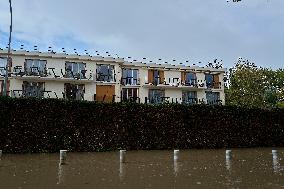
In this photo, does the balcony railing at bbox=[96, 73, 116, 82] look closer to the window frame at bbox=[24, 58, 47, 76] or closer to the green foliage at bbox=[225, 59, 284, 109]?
the window frame at bbox=[24, 58, 47, 76]

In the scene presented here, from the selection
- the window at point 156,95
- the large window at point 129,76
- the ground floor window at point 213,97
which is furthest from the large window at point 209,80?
the large window at point 129,76

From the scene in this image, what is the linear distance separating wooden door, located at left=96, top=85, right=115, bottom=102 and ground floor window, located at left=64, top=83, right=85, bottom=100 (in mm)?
1946

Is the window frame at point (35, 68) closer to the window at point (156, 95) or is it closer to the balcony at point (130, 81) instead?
the balcony at point (130, 81)

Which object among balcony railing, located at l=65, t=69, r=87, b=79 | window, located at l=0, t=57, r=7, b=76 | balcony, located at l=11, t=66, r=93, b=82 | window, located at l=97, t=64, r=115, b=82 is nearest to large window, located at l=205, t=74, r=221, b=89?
window, located at l=97, t=64, r=115, b=82

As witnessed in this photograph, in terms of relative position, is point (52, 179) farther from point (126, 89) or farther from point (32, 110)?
point (126, 89)

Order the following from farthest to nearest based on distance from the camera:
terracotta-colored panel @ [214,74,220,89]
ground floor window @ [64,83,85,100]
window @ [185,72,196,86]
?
1. terracotta-colored panel @ [214,74,220,89]
2. window @ [185,72,196,86]
3. ground floor window @ [64,83,85,100]

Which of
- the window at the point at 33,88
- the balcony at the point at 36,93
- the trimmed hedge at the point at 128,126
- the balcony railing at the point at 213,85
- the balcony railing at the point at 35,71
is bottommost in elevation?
the trimmed hedge at the point at 128,126

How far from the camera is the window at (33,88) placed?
37.4 m

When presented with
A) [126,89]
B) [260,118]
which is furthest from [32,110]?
[126,89]

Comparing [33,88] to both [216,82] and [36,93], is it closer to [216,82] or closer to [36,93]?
[36,93]

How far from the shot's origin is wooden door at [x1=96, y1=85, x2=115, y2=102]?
129 ft

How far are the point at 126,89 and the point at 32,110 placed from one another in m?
21.6

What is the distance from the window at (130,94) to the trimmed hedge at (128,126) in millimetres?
16851

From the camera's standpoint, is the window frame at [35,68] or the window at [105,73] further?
the window at [105,73]
